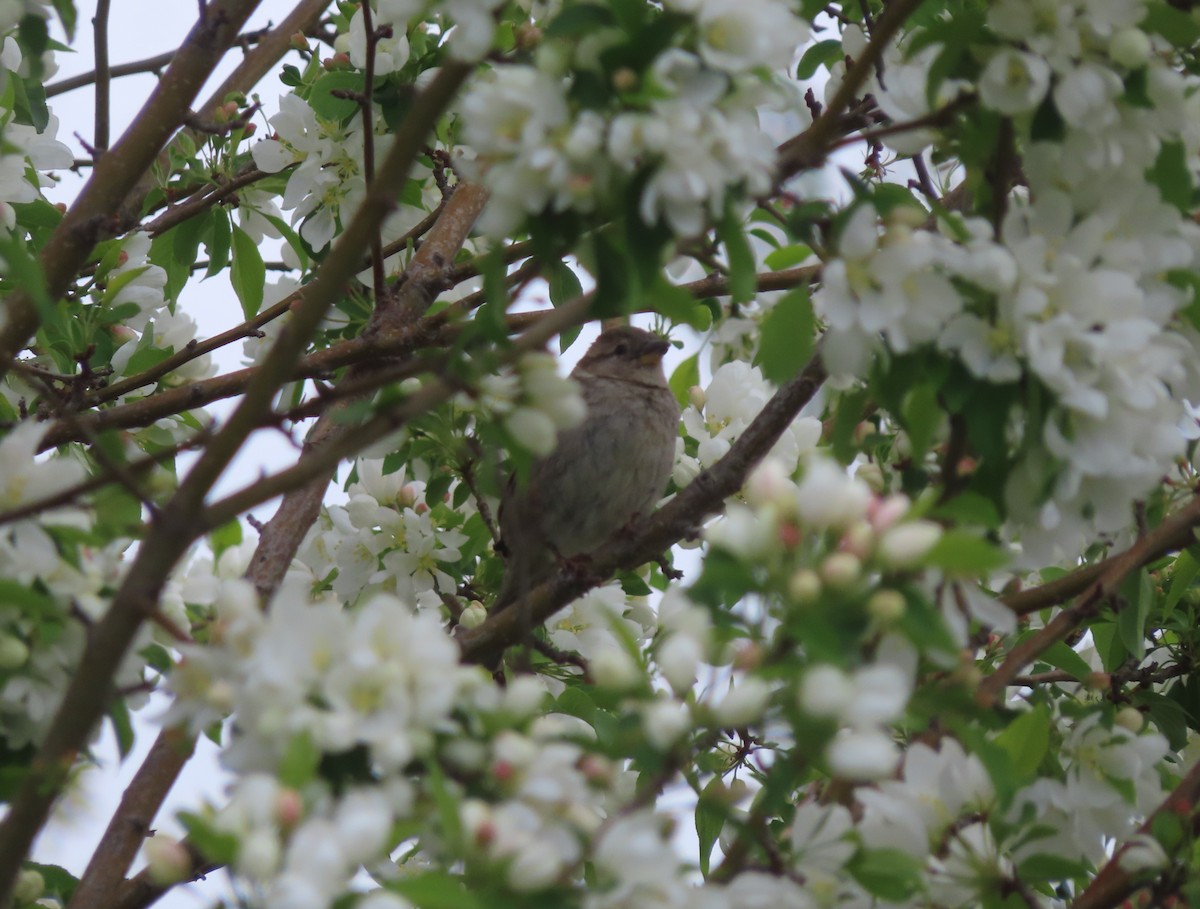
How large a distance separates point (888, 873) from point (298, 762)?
39.0 inches

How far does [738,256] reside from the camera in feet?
8.32

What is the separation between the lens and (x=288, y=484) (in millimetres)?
2418

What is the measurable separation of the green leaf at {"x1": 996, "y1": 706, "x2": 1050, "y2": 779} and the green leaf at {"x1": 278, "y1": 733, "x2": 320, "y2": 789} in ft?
4.87

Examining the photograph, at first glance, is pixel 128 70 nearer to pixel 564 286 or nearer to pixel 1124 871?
pixel 564 286

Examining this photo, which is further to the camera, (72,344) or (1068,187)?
(72,344)

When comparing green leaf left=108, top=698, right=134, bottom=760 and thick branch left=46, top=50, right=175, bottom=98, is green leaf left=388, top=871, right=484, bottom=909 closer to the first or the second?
green leaf left=108, top=698, right=134, bottom=760

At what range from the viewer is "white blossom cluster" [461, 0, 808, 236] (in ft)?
7.36

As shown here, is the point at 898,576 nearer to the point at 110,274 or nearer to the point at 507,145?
the point at 507,145

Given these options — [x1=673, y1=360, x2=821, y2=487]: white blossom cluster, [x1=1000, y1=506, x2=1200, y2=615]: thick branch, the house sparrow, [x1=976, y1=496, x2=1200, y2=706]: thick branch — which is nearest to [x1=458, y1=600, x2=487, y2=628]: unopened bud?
[x1=673, y1=360, x2=821, y2=487]: white blossom cluster

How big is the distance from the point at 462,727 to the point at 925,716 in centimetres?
76

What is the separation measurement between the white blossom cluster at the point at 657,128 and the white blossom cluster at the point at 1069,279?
0.99 ft

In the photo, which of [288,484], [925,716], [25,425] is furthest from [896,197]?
[25,425]

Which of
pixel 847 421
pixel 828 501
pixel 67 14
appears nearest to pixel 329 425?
pixel 67 14

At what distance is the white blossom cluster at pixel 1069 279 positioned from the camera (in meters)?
2.39
